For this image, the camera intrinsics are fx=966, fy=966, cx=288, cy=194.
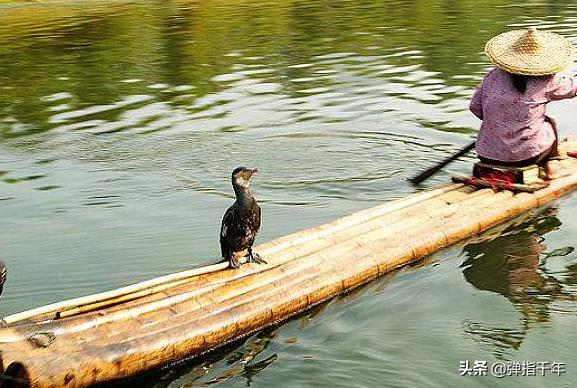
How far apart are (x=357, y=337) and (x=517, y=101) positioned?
252 centimetres

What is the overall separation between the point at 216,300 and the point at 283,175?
373cm

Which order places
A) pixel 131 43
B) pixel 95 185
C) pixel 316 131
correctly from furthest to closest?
pixel 131 43, pixel 316 131, pixel 95 185

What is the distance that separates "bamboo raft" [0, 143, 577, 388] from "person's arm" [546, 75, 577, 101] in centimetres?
94

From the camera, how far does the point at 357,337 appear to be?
5.35 m

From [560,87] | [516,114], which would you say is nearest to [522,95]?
[516,114]

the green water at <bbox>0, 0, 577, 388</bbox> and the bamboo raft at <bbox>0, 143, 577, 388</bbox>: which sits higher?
the bamboo raft at <bbox>0, 143, 577, 388</bbox>

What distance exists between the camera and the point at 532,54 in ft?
22.5

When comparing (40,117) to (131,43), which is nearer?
(40,117)

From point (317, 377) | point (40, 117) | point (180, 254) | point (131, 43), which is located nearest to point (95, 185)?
point (180, 254)

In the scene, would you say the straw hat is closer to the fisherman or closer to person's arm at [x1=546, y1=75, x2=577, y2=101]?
the fisherman

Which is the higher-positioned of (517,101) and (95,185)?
(517,101)

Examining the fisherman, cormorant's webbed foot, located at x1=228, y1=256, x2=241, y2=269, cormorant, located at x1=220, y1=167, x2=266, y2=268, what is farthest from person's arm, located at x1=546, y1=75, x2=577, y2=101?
cormorant's webbed foot, located at x1=228, y1=256, x2=241, y2=269

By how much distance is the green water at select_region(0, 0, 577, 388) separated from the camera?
17.2 ft

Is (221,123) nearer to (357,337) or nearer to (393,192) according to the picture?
(393,192)
